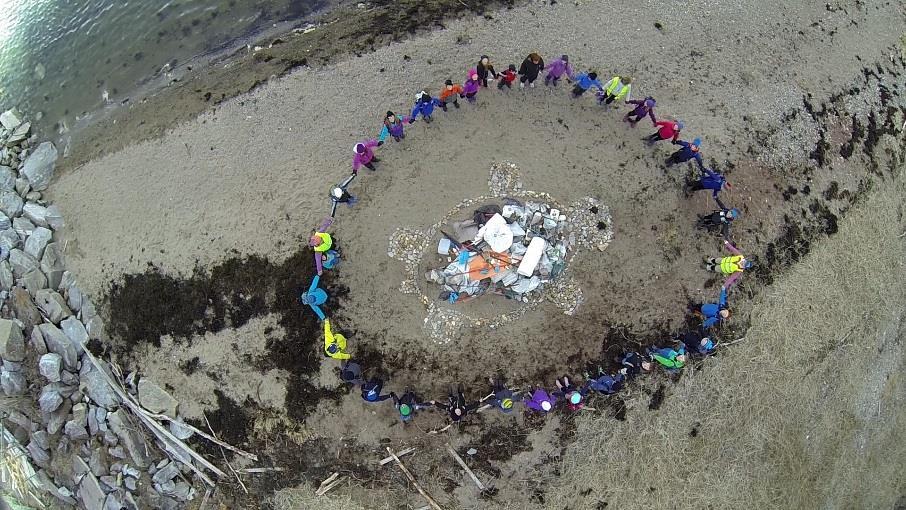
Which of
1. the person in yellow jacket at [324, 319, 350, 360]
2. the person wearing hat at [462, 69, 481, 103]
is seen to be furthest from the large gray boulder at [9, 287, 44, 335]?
the person wearing hat at [462, 69, 481, 103]

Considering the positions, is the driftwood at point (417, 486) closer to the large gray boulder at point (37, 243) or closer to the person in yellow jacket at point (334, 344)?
the person in yellow jacket at point (334, 344)

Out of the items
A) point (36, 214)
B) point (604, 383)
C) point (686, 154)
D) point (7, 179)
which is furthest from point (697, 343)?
point (7, 179)

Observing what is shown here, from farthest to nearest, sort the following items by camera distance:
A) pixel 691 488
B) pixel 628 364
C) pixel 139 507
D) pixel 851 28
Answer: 1. pixel 851 28
2. pixel 139 507
3. pixel 691 488
4. pixel 628 364

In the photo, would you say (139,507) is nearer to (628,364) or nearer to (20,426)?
(20,426)

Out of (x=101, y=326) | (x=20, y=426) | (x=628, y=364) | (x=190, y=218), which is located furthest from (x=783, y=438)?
(x=20, y=426)

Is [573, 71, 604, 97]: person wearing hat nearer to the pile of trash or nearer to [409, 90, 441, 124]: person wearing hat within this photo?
the pile of trash

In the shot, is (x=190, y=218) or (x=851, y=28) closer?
(x=190, y=218)
